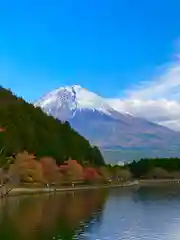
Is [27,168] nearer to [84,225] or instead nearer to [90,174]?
[90,174]

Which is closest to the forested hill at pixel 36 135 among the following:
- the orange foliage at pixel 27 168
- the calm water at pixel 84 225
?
the orange foliage at pixel 27 168

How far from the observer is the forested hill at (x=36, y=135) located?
89881 millimetres

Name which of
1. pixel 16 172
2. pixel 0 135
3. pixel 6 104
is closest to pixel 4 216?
pixel 16 172

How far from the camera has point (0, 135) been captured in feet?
253

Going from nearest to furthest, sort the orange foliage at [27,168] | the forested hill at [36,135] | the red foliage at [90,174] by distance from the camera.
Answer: the orange foliage at [27,168]
the forested hill at [36,135]
the red foliage at [90,174]

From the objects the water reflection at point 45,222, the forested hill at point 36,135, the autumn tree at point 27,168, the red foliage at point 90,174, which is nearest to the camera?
the water reflection at point 45,222

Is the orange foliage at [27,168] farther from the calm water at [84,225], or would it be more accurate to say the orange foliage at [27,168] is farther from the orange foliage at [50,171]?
the calm water at [84,225]

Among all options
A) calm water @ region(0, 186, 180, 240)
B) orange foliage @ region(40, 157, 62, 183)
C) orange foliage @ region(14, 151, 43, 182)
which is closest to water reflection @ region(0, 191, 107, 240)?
calm water @ region(0, 186, 180, 240)

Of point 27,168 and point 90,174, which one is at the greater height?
point 90,174

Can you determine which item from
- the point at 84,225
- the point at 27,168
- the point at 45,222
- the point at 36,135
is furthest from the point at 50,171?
the point at 84,225

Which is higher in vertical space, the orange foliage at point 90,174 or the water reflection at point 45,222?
the orange foliage at point 90,174

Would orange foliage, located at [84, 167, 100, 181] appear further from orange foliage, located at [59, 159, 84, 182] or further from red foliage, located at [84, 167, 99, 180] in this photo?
orange foliage, located at [59, 159, 84, 182]

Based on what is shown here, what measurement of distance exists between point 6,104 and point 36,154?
Answer: 20766 millimetres

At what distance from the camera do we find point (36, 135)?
10538 centimetres
